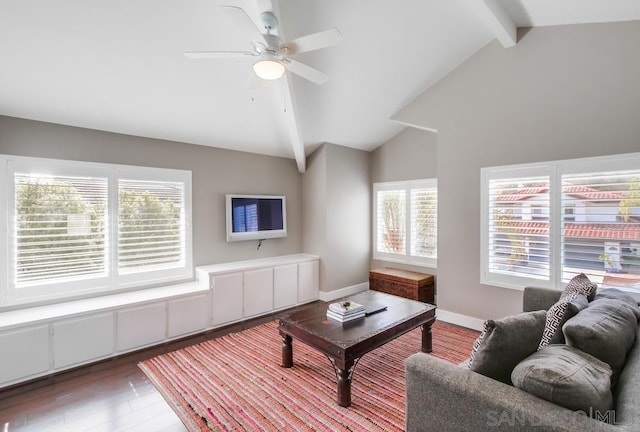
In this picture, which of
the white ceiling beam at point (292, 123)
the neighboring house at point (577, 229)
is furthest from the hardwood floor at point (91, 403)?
the neighboring house at point (577, 229)

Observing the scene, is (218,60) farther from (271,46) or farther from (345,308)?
(345,308)

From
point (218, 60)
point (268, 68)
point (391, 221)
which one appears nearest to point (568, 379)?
point (268, 68)

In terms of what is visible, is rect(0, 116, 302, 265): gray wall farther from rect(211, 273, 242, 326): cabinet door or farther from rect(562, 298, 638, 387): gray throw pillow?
rect(562, 298, 638, 387): gray throw pillow

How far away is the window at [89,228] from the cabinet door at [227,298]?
56cm

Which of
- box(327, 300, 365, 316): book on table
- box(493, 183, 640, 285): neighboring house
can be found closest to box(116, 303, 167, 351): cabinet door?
box(327, 300, 365, 316): book on table

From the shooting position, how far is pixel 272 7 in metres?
2.43

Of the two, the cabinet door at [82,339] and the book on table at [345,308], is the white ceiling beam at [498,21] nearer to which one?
the book on table at [345,308]

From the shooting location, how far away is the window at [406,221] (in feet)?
16.3

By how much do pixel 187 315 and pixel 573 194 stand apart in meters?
4.48

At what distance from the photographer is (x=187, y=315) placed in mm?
3703

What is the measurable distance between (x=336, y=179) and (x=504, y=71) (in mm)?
2662

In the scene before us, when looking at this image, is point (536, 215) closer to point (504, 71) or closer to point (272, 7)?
point (504, 71)

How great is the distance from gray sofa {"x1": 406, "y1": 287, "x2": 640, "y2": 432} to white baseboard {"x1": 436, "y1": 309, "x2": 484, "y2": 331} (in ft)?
7.97

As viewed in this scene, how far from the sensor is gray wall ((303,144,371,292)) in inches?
200
